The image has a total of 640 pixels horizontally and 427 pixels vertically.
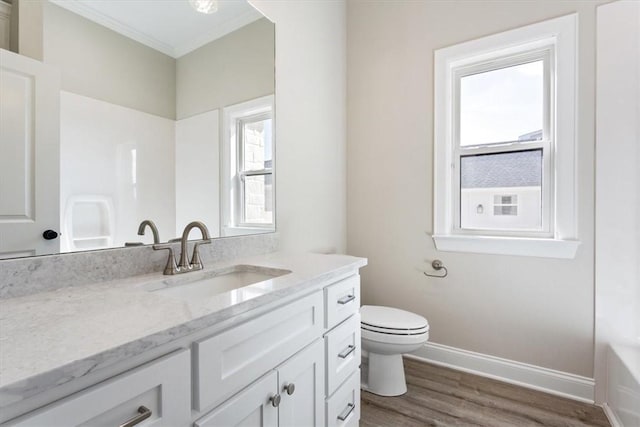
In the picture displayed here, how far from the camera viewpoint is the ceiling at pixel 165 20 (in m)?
1.05

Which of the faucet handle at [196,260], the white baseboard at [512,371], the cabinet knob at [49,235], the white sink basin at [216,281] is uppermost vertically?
the cabinet knob at [49,235]

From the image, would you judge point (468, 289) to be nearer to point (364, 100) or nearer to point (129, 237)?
point (364, 100)

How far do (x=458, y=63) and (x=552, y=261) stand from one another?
140 cm

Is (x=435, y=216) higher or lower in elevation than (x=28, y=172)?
lower

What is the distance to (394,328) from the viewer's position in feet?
5.57

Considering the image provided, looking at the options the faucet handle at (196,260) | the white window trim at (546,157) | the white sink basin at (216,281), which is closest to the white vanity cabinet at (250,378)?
the white sink basin at (216,281)

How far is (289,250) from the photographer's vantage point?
6.10 ft

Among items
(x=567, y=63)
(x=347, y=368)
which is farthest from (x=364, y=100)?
(x=347, y=368)

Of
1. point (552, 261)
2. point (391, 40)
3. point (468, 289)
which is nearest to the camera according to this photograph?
point (552, 261)

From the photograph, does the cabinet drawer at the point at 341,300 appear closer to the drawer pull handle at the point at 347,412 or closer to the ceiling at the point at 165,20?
the drawer pull handle at the point at 347,412

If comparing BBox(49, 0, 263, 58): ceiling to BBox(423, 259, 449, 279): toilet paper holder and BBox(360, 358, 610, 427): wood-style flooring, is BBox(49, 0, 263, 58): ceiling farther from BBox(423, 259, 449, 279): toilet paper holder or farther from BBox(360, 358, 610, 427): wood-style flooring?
BBox(360, 358, 610, 427): wood-style flooring

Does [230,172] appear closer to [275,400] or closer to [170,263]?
[170,263]

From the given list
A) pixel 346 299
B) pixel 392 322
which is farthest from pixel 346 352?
pixel 392 322

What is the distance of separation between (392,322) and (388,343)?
0.12 meters
